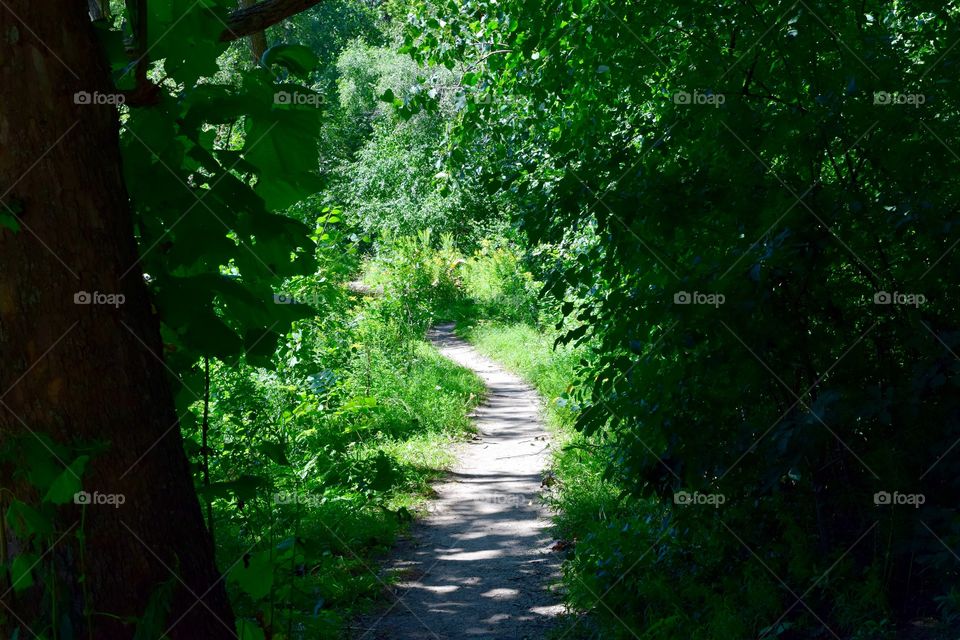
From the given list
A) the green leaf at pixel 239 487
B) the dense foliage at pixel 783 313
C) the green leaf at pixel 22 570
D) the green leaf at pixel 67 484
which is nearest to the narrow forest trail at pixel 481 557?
the dense foliage at pixel 783 313

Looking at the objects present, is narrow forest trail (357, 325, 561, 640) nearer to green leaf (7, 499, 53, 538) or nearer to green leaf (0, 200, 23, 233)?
green leaf (7, 499, 53, 538)

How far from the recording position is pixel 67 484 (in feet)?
7.18

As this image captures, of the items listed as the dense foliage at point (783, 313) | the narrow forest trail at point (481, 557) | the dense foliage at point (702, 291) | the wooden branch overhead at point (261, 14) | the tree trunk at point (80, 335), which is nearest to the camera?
the tree trunk at point (80, 335)

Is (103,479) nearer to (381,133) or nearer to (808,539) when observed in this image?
(808,539)

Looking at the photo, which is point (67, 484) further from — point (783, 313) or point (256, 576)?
point (783, 313)

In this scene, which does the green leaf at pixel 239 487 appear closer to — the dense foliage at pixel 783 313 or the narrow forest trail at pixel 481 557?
the dense foliage at pixel 783 313

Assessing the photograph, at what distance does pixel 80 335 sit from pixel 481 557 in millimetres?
4753

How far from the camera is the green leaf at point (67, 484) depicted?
2180 mm

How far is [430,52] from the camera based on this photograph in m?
8.89

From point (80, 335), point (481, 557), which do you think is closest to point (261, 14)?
point (80, 335)

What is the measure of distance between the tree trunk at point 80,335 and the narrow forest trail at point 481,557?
2860 mm

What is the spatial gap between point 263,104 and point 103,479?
1.15 meters

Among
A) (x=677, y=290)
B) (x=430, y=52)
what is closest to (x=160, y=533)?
(x=677, y=290)

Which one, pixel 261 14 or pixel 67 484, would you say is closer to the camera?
pixel 67 484
